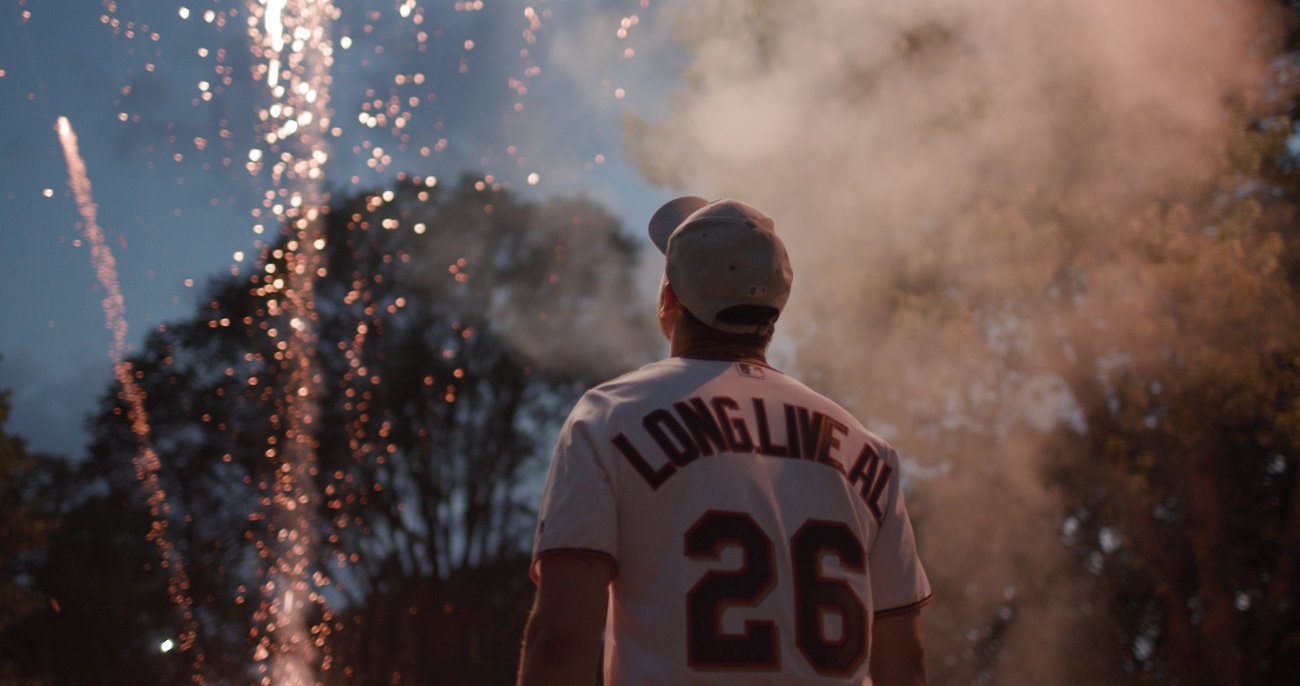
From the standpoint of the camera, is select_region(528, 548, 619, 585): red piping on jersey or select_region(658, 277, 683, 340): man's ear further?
select_region(658, 277, 683, 340): man's ear

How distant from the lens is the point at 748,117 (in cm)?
799

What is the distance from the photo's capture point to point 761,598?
148 cm

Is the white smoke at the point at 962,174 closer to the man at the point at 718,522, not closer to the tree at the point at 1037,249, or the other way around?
the tree at the point at 1037,249

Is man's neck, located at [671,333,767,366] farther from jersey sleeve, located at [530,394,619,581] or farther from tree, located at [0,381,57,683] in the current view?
tree, located at [0,381,57,683]

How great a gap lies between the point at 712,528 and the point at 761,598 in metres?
0.11


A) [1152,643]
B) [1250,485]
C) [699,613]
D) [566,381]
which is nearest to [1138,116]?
[1250,485]

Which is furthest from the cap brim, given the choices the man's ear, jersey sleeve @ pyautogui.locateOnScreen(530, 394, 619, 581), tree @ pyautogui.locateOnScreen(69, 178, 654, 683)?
tree @ pyautogui.locateOnScreen(69, 178, 654, 683)

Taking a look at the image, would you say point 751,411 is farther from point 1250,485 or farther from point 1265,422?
point 1250,485

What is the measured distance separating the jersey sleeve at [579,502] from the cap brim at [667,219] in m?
0.52

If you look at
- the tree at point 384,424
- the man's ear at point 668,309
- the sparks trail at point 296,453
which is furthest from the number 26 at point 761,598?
the tree at point 384,424

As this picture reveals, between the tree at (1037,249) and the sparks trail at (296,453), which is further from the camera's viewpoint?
the sparks trail at (296,453)

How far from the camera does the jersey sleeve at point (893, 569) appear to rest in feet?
5.67

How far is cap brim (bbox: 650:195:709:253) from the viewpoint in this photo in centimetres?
195

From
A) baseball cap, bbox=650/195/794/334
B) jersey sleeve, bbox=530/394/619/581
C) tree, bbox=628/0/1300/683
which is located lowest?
jersey sleeve, bbox=530/394/619/581
